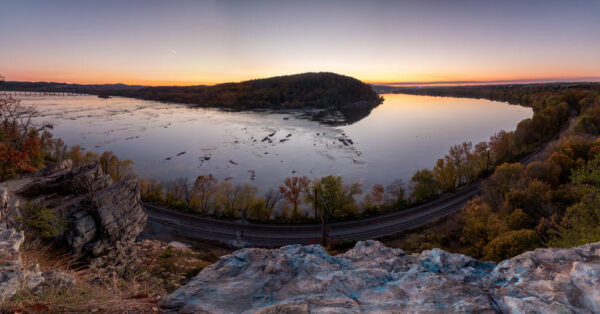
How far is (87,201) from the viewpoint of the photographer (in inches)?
711

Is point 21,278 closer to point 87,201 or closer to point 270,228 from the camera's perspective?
point 87,201

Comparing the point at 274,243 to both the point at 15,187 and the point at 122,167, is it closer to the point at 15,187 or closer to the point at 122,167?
the point at 15,187

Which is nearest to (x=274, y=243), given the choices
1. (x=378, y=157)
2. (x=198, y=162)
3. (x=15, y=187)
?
(x=15, y=187)

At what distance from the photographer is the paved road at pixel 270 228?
28.0 m

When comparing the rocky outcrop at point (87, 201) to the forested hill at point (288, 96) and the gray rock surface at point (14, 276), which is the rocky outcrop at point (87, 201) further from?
the forested hill at point (288, 96)

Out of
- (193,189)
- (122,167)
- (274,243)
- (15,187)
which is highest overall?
(15,187)

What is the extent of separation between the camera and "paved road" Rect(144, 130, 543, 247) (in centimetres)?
2803

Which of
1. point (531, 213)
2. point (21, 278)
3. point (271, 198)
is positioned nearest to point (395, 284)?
point (21, 278)

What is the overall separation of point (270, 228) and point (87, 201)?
17.0 metres

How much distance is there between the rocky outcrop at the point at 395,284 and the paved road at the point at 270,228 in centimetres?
2247

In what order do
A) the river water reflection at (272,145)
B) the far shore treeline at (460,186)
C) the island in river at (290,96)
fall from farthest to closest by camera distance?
the island in river at (290,96)
the river water reflection at (272,145)
the far shore treeline at (460,186)

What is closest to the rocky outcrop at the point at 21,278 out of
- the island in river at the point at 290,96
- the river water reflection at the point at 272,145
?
the river water reflection at the point at 272,145

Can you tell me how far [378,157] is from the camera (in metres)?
53.0

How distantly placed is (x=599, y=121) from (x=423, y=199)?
3864cm
